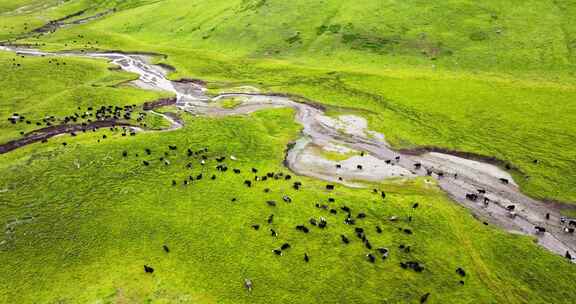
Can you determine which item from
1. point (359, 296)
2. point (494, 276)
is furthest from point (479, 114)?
point (359, 296)

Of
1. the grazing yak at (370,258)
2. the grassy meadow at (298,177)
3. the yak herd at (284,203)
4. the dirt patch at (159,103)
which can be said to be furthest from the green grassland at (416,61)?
the grazing yak at (370,258)

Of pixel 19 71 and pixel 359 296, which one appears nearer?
pixel 359 296

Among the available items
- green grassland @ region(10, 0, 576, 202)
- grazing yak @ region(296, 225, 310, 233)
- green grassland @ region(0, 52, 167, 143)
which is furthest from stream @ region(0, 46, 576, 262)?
green grassland @ region(0, 52, 167, 143)

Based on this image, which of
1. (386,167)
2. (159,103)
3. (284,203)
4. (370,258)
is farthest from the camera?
(159,103)

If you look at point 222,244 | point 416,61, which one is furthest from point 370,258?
point 416,61

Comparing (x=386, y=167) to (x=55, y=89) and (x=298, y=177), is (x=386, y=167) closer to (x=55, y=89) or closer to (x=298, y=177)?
(x=298, y=177)

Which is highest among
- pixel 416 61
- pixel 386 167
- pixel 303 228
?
pixel 416 61

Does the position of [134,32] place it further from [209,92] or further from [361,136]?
[361,136]
